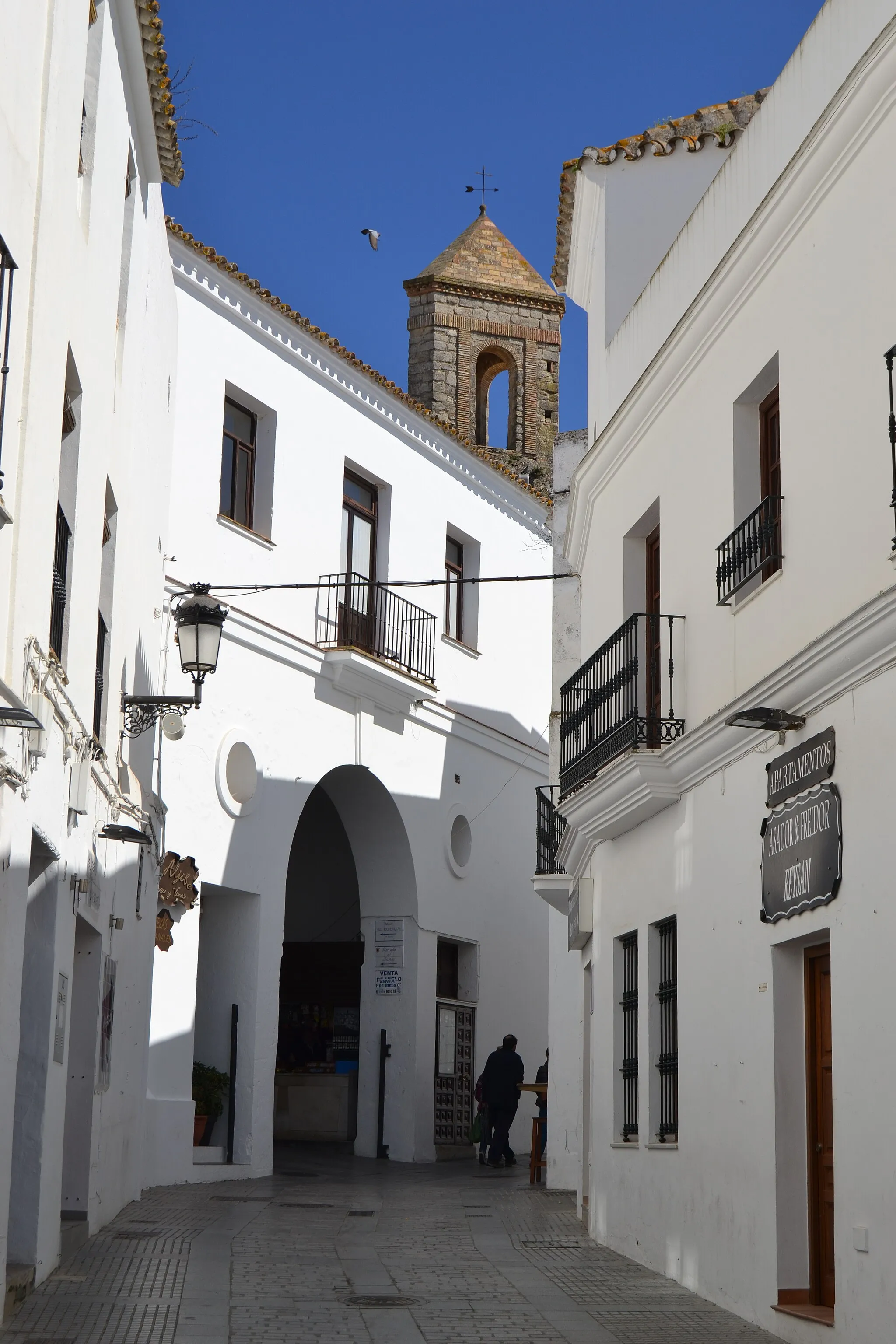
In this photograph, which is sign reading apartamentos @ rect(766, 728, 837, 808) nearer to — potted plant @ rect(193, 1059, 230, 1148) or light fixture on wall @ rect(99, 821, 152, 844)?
light fixture on wall @ rect(99, 821, 152, 844)

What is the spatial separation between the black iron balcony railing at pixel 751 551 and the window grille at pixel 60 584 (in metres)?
4.03

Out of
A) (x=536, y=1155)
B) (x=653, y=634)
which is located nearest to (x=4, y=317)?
(x=653, y=634)

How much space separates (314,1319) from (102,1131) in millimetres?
4136

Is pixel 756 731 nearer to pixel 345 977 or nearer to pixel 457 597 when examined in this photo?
pixel 345 977

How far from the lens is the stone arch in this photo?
30.6 meters

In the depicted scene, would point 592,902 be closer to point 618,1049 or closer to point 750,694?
point 618,1049

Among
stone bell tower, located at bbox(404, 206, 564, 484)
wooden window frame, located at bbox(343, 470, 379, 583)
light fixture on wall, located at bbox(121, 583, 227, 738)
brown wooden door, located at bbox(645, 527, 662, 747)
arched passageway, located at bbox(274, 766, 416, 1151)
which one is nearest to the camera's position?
brown wooden door, located at bbox(645, 527, 662, 747)

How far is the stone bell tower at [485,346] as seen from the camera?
30344 millimetres

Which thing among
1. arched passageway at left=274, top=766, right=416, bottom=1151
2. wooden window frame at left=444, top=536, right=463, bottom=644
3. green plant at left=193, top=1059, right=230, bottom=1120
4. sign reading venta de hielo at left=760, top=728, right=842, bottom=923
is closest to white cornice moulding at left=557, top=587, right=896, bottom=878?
sign reading venta de hielo at left=760, top=728, right=842, bottom=923

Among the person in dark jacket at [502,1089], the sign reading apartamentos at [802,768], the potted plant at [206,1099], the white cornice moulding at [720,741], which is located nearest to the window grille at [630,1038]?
the white cornice moulding at [720,741]

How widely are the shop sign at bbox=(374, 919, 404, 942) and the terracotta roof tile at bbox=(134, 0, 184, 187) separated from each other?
10.8 metres

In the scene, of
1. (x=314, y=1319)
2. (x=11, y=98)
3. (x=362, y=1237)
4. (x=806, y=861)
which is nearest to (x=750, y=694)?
(x=806, y=861)

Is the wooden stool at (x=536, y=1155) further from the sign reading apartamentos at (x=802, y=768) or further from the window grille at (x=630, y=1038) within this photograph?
the sign reading apartamentos at (x=802, y=768)

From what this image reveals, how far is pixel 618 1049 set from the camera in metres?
12.5
